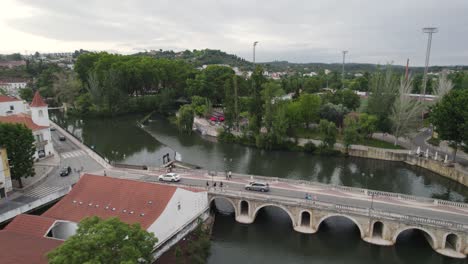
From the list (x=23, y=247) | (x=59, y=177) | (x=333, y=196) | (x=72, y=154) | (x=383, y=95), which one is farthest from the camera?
(x=383, y=95)

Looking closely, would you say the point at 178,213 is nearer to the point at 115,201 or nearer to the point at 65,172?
the point at 115,201

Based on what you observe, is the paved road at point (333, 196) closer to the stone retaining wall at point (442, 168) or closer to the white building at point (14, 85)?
the stone retaining wall at point (442, 168)

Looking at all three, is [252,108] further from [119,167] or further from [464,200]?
[464,200]

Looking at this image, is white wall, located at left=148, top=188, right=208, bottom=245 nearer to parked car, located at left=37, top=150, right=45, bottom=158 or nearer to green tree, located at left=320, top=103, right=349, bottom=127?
parked car, located at left=37, top=150, right=45, bottom=158

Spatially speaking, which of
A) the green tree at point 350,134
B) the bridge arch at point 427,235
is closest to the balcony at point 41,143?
the bridge arch at point 427,235

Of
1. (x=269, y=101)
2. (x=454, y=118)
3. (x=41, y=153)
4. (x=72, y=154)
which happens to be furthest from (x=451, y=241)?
(x=41, y=153)

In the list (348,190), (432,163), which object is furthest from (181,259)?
(432,163)
